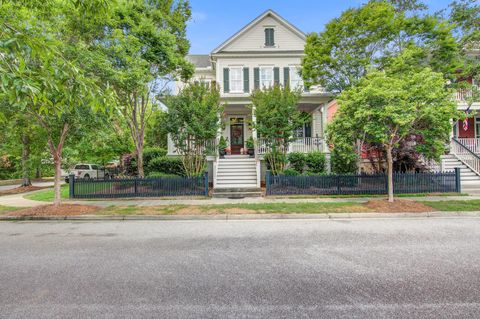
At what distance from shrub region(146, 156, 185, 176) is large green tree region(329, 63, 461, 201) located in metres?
9.73

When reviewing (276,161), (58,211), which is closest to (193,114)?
(276,161)

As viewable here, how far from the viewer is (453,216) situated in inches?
307

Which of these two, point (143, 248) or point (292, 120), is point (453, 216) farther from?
point (143, 248)

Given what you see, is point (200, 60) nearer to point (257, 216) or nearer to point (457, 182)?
point (257, 216)

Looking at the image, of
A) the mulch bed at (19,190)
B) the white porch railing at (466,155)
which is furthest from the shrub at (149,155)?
the white porch railing at (466,155)

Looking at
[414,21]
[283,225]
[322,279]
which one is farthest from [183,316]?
[414,21]

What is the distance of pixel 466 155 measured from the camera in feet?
49.9

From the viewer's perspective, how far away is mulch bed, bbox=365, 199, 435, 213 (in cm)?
810

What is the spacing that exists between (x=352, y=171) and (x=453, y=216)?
613cm

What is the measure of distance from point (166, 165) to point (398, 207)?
12.1m

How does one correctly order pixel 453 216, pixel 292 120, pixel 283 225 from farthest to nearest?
pixel 292 120 → pixel 453 216 → pixel 283 225

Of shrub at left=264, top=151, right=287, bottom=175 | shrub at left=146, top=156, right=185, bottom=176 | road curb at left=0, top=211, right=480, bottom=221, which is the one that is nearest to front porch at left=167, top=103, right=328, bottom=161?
shrub at left=264, top=151, right=287, bottom=175

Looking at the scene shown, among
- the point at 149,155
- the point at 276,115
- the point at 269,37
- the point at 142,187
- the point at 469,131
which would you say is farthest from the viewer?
the point at 469,131

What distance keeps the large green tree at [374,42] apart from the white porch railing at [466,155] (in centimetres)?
489
